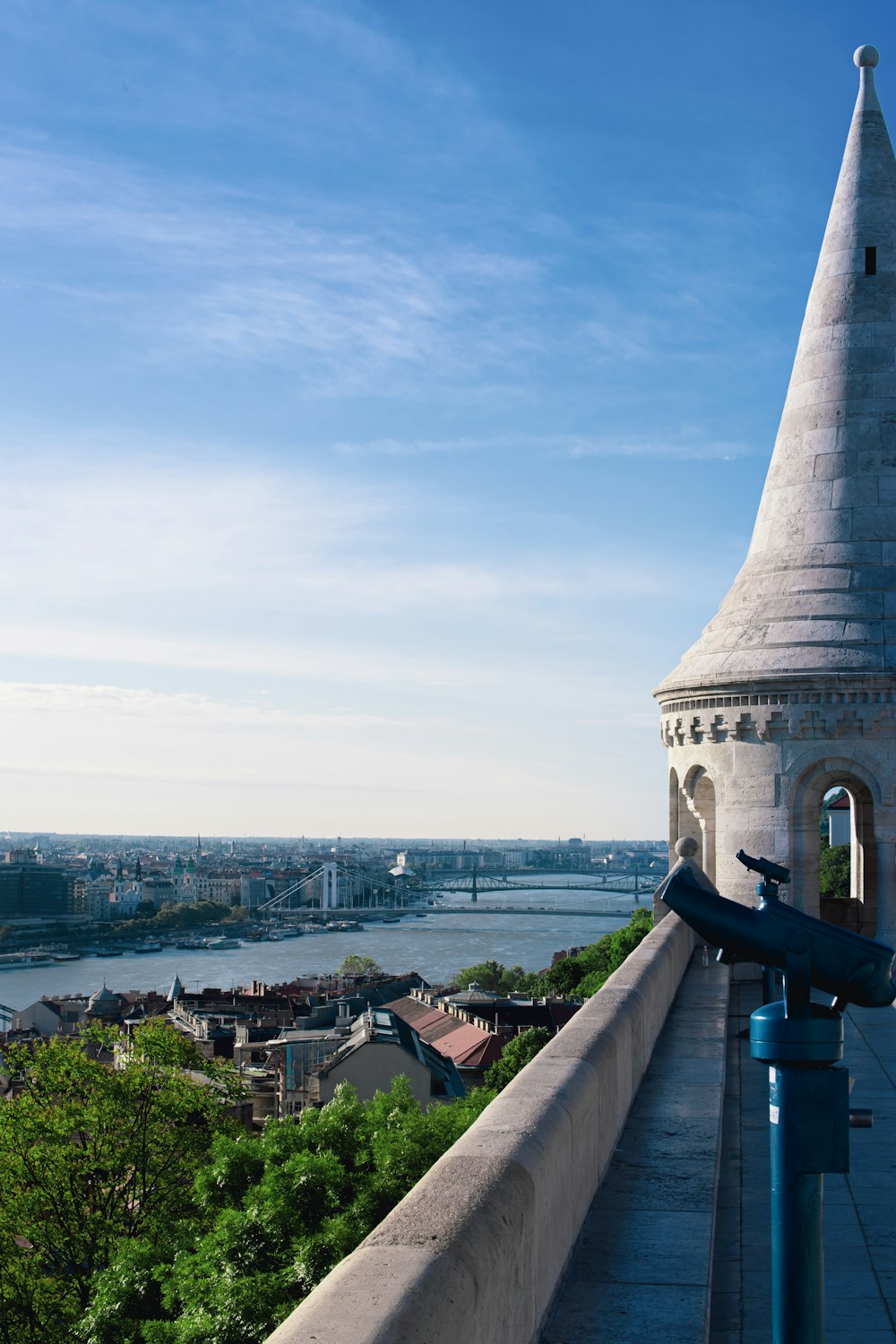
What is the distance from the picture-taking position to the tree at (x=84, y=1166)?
42.3ft

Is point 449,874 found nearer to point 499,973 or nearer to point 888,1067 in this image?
point 499,973

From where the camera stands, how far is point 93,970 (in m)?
96.2

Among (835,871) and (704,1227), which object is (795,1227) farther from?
(835,871)

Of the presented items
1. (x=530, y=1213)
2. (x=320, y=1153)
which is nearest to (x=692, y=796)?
(x=320, y=1153)

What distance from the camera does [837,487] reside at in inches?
374

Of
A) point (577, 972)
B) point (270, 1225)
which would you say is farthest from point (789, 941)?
point (577, 972)

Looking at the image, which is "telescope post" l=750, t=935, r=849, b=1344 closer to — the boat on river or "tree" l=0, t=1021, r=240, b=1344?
"tree" l=0, t=1021, r=240, b=1344

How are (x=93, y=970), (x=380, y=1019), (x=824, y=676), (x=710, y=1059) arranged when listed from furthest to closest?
(x=93, y=970), (x=380, y=1019), (x=824, y=676), (x=710, y=1059)

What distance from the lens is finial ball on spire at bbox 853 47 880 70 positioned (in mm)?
10156

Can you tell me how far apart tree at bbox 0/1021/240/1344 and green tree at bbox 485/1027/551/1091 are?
9.75 meters

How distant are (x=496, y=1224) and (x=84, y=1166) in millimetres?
12557

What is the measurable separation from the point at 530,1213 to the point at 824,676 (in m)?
6.88

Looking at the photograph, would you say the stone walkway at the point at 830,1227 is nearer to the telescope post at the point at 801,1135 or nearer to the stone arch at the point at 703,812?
the telescope post at the point at 801,1135

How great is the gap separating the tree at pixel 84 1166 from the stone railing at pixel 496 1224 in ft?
33.1
